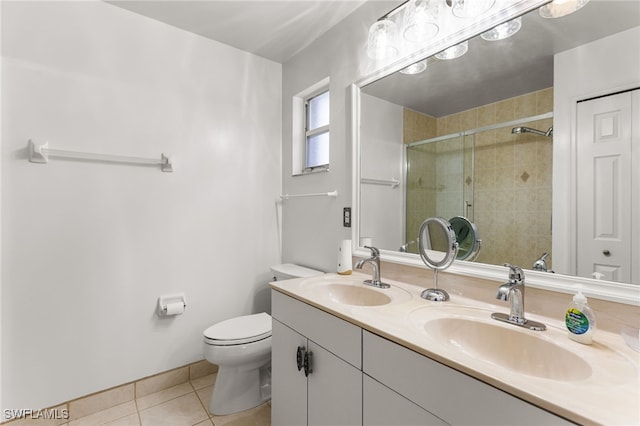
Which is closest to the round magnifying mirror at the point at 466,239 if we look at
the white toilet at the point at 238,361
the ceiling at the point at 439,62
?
the ceiling at the point at 439,62

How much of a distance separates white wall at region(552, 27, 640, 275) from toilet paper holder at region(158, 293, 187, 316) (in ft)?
6.21

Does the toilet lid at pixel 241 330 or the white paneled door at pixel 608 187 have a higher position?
the white paneled door at pixel 608 187

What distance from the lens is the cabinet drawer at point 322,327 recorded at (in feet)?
3.14

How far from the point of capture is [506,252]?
1076mm

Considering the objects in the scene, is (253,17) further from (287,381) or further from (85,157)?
(287,381)

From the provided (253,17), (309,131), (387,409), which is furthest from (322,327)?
(253,17)

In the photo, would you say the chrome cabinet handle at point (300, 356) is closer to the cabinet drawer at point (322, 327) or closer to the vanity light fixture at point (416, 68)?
the cabinet drawer at point (322, 327)

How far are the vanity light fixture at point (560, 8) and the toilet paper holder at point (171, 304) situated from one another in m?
2.21

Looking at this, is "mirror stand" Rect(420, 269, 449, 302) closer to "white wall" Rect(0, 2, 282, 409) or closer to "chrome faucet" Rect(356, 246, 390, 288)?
"chrome faucet" Rect(356, 246, 390, 288)

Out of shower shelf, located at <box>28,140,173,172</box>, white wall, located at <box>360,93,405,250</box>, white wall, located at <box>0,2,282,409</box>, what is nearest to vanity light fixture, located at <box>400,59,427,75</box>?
white wall, located at <box>360,93,405,250</box>

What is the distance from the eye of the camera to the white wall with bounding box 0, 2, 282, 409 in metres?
1.44

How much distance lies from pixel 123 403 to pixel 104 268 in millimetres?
804

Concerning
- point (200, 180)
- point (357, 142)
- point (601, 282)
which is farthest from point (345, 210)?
point (601, 282)

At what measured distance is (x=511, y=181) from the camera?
107 centimetres
